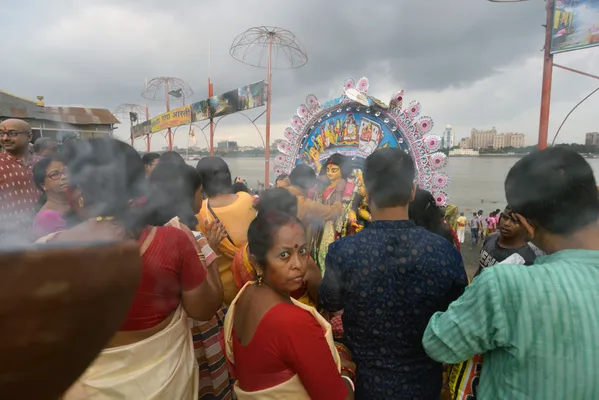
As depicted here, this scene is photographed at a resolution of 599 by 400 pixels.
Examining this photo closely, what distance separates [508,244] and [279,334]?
7.16 ft

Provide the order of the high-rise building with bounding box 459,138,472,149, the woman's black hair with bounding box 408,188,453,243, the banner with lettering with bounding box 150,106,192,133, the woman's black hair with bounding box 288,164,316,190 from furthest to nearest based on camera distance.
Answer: the banner with lettering with bounding box 150,106,192,133 → the woman's black hair with bounding box 288,164,316,190 → the high-rise building with bounding box 459,138,472,149 → the woman's black hair with bounding box 408,188,453,243

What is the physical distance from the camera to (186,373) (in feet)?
5.38

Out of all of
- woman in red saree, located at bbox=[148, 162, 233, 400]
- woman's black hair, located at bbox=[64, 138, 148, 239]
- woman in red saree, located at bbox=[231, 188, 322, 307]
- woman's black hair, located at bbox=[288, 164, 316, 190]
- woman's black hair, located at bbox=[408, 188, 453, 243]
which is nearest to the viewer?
woman's black hair, located at bbox=[64, 138, 148, 239]

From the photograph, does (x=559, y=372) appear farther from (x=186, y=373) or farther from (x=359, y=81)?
(x=359, y=81)

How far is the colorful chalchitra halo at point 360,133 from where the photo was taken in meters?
6.07

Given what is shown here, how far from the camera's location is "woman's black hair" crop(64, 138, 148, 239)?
4.52 ft

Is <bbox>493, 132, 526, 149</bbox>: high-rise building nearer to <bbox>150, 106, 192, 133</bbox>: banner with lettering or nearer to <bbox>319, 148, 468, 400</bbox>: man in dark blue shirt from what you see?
<bbox>319, 148, 468, 400</bbox>: man in dark blue shirt

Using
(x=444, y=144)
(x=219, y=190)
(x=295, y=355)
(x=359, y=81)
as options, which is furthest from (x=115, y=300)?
(x=359, y=81)

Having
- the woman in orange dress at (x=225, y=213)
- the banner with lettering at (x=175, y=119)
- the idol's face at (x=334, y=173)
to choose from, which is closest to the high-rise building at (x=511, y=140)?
the woman in orange dress at (x=225, y=213)

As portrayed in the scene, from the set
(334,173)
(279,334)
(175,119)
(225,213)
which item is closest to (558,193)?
(279,334)

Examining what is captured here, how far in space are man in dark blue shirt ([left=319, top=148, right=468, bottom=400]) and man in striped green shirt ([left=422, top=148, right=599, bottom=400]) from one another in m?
0.28

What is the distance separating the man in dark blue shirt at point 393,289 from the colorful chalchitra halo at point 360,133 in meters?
4.58

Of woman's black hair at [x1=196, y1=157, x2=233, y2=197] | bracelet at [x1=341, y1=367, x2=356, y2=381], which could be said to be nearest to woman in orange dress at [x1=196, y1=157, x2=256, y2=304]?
woman's black hair at [x1=196, y1=157, x2=233, y2=197]

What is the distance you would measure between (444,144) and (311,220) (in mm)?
3836
